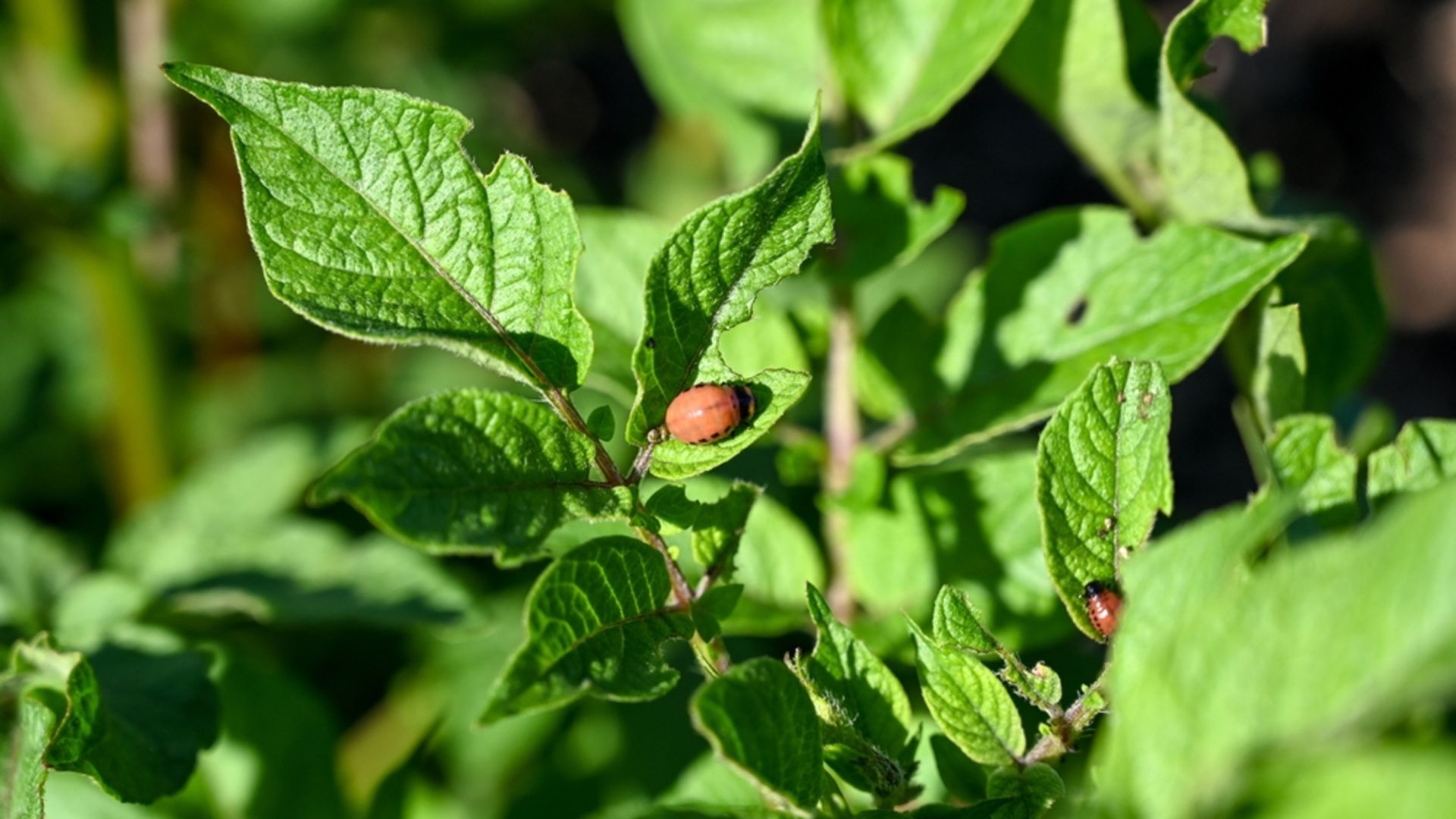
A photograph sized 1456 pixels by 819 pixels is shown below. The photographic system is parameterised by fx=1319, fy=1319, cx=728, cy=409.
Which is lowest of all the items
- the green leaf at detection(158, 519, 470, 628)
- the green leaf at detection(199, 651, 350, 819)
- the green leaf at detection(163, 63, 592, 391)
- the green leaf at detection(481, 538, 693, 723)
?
the green leaf at detection(199, 651, 350, 819)

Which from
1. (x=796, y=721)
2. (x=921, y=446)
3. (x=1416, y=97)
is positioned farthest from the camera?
(x=1416, y=97)

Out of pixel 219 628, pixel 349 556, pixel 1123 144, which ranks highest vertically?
pixel 1123 144

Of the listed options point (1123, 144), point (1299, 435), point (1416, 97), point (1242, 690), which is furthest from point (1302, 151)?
point (1242, 690)

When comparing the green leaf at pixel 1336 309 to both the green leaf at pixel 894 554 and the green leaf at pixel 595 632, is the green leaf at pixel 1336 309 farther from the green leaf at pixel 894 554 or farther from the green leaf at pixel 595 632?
the green leaf at pixel 595 632

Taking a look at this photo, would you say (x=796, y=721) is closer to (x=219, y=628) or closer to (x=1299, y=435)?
(x=1299, y=435)

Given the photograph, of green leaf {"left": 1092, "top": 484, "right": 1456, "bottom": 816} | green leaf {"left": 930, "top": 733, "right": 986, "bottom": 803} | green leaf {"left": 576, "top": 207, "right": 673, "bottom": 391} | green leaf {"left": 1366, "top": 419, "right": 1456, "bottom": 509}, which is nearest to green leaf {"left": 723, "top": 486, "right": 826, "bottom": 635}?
green leaf {"left": 576, "top": 207, "right": 673, "bottom": 391}

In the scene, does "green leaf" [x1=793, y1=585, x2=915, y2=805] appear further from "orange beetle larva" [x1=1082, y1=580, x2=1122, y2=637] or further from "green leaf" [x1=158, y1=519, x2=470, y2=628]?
"green leaf" [x1=158, y1=519, x2=470, y2=628]
